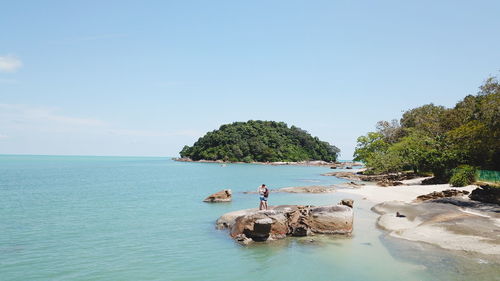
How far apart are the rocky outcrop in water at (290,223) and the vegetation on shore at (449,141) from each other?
16.3m

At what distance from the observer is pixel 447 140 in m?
50.9

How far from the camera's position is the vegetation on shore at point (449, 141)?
31.2 meters

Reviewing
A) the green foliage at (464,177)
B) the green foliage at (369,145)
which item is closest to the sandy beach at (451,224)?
the green foliage at (464,177)

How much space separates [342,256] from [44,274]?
1505 centimetres

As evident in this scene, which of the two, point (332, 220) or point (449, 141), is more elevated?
point (449, 141)

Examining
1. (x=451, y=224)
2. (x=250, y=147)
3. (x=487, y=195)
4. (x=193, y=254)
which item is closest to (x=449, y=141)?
(x=487, y=195)

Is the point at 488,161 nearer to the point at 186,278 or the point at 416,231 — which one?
the point at 416,231

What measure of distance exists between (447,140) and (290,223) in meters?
37.9

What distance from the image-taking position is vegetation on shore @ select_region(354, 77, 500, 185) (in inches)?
1228

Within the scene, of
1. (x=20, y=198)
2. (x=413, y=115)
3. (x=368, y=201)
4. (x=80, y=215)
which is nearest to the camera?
(x=80, y=215)

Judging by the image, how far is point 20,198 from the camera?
4622 cm

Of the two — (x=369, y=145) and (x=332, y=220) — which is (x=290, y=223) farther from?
(x=369, y=145)

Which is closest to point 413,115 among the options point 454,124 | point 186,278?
point 454,124

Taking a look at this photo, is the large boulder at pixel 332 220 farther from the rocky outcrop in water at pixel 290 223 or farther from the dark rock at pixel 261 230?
the dark rock at pixel 261 230
